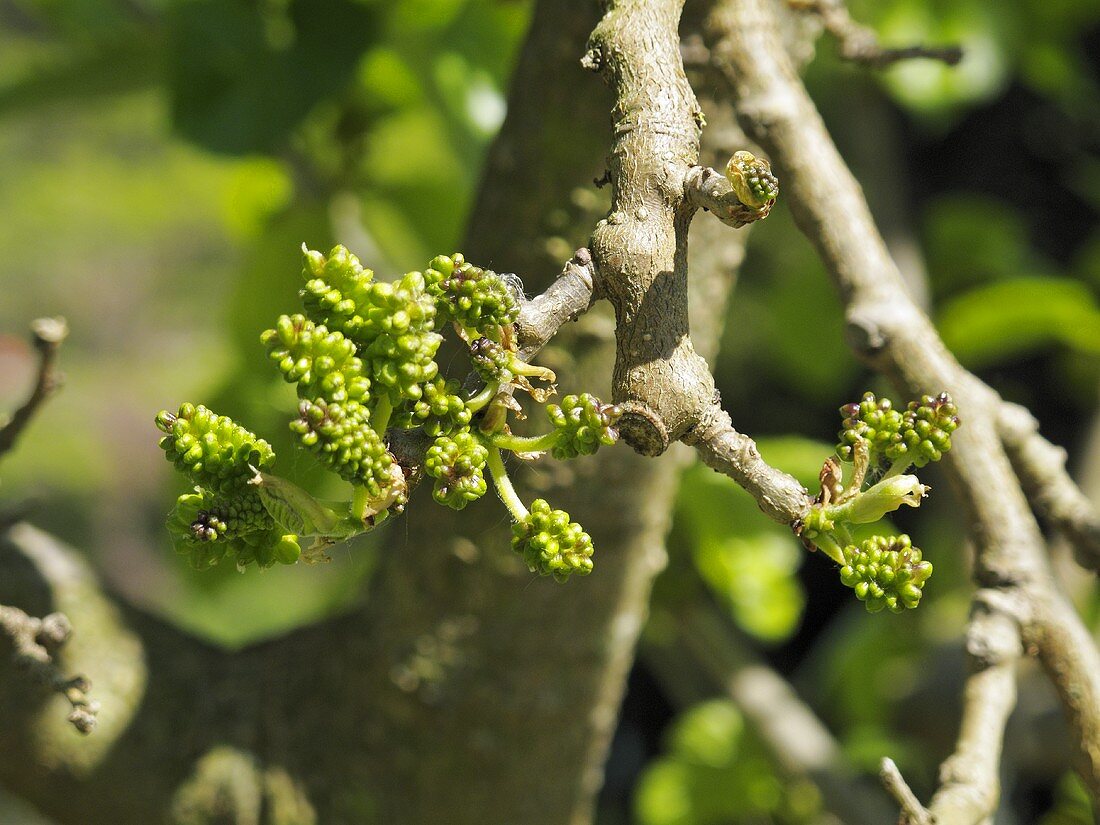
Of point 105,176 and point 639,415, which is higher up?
point 639,415

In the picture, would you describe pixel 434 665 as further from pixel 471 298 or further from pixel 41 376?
pixel 471 298

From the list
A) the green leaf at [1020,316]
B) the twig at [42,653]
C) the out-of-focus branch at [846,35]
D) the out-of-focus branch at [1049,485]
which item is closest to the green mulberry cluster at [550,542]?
the twig at [42,653]

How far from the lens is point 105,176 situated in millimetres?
4277

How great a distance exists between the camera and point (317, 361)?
1.16 ft

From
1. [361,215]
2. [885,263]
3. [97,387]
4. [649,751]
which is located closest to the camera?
[885,263]

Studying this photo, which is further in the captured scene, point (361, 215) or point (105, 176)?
point (105, 176)

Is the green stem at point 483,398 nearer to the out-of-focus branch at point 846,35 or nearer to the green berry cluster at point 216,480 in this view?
the green berry cluster at point 216,480

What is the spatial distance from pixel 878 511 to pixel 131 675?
751 millimetres

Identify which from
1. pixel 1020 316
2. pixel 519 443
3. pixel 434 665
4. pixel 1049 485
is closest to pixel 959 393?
pixel 1049 485

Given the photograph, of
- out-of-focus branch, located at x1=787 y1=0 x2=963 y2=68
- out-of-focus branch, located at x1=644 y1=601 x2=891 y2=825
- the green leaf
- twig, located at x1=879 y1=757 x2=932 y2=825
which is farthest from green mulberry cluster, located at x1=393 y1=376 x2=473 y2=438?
the green leaf

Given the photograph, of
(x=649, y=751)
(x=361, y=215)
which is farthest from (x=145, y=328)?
(x=361, y=215)

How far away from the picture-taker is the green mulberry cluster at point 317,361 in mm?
350

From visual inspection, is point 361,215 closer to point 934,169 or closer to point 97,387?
point 934,169

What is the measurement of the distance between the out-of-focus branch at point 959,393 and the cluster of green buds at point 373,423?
1.03 ft
